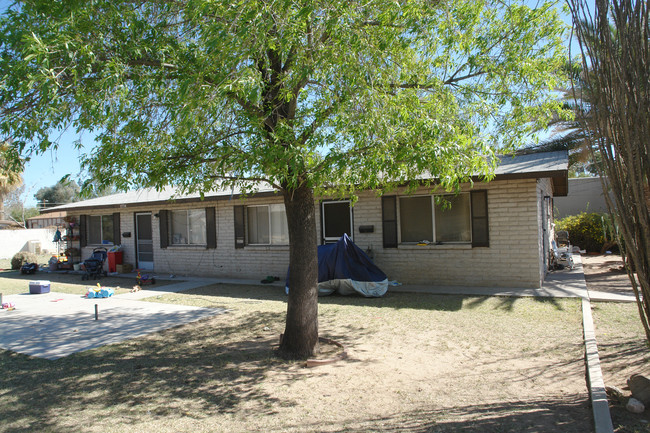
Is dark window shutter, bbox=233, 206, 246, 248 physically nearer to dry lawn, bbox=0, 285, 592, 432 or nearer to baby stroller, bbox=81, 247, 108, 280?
baby stroller, bbox=81, 247, 108, 280

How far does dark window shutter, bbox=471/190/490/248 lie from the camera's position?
10664 millimetres

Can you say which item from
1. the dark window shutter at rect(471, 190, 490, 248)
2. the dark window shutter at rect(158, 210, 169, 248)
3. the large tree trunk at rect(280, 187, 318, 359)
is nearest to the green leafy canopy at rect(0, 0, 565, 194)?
the large tree trunk at rect(280, 187, 318, 359)

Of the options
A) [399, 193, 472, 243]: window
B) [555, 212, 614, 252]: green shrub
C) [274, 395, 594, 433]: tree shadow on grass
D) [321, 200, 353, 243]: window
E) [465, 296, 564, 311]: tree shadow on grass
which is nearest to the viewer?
[274, 395, 594, 433]: tree shadow on grass

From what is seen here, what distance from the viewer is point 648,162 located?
11.8ft

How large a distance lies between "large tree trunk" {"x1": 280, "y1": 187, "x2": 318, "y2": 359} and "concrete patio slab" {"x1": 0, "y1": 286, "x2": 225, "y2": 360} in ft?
10.6

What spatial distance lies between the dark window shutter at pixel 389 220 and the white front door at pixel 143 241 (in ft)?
32.3

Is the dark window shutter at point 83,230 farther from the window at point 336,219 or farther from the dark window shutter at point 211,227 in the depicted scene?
the window at point 336,219

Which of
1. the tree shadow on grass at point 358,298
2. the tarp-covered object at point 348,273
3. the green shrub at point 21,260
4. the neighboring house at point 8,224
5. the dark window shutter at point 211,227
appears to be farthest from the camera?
the neighboring house at point 8,224

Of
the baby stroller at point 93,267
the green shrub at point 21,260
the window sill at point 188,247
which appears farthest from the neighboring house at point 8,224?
the window sill at point 188,247

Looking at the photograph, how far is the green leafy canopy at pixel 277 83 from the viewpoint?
4824 millimetres

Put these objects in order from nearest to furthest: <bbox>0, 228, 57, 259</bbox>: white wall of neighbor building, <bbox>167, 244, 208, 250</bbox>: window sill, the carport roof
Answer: the carport roof < <bbox>167, 244, 208, 250</bbox>: window sill < <bbox>0, 228, 57, 259</bbox>: white wall of neighbor building

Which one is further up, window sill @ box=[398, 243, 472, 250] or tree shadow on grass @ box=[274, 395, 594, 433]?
window sill @ box=[398, 243, 472, 250]

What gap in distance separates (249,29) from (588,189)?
25.1 meters

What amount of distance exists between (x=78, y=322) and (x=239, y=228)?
6.19 m
